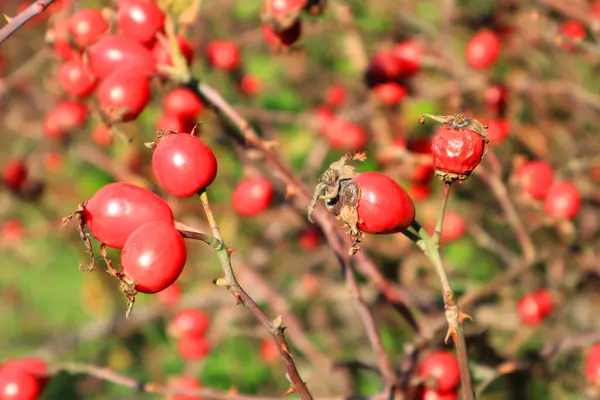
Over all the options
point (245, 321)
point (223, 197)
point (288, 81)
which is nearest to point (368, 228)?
point (245, 321)

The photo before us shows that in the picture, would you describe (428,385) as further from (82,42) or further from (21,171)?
(21,171)

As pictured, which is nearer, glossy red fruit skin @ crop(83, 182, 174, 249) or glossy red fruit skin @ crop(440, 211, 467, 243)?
glossy red fruit skin @ crop(83, 182, 174, 249)

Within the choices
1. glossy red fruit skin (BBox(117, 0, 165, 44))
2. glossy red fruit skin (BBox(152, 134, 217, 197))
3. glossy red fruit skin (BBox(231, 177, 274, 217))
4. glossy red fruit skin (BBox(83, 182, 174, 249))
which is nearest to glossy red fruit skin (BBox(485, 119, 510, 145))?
glossy red fruit skin (BBox(231, 177, 274, 217))

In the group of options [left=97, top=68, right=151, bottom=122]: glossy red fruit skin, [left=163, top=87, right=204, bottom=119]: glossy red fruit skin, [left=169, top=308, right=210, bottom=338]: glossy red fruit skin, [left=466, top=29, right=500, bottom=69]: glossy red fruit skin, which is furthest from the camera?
[left=169, top=308, right=210, bottom=338]: glossy red fruit skin

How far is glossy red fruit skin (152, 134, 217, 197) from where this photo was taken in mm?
1446

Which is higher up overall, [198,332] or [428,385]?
[428,385]

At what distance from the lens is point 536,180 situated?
2.61 m

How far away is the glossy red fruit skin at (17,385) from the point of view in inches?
79.7

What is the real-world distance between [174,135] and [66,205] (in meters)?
3.52

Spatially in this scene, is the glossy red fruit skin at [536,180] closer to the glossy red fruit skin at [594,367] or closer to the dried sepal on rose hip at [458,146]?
the glossy red fruit skin at [594,367]

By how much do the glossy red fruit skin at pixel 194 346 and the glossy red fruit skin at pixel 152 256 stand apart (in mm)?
1905

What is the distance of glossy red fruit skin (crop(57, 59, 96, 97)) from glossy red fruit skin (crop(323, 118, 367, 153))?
1.36m

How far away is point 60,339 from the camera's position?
390 cm

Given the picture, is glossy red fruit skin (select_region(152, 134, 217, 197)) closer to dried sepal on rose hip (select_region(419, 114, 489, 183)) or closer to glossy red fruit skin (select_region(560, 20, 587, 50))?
dried sepal on rose hip (select_region(419, 114, 489, 183))
